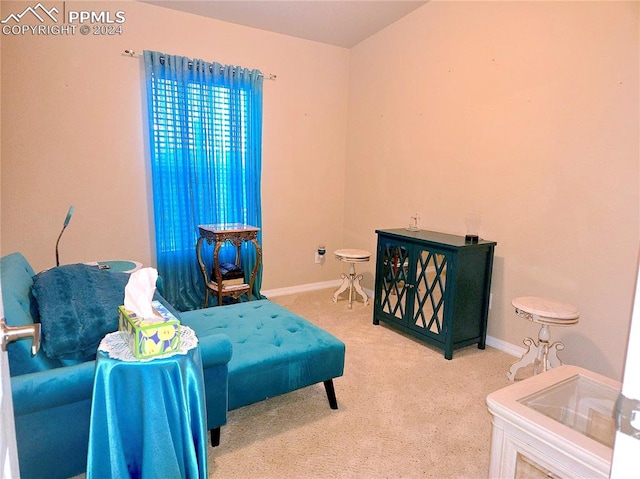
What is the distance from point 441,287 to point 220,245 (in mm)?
1873

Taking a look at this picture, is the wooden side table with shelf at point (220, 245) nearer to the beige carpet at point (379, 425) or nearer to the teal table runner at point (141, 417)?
the beige carpet at point (379, 425)

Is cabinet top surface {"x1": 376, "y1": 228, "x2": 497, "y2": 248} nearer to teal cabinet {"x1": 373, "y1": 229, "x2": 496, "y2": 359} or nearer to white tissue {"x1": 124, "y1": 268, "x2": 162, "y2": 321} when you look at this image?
teal cabinet {"x1": 373, "y1": 229, "x2": 496, "y2": 359}

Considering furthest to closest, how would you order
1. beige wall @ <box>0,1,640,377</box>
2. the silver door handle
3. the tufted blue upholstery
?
beige wall @ <box>0,1,640,377</box>
the tufted blue upholstery
the silver door handle

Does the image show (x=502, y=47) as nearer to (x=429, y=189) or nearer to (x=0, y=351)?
(x=429, y=189)

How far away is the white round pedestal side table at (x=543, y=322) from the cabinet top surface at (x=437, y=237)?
507 millimetres

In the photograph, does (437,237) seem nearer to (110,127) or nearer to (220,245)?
(220,245)

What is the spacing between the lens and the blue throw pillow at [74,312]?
1.41 metres

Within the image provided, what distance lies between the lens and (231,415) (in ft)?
6.63

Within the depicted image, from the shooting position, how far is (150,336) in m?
1.18

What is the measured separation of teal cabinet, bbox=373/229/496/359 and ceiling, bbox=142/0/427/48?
198cm

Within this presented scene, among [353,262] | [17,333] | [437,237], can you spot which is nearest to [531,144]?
[437,237]

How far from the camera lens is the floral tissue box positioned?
3.84 ft

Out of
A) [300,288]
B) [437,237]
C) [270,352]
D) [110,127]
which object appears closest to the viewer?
[270,352]

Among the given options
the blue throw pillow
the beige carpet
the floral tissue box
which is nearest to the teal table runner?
the floral tissue box
